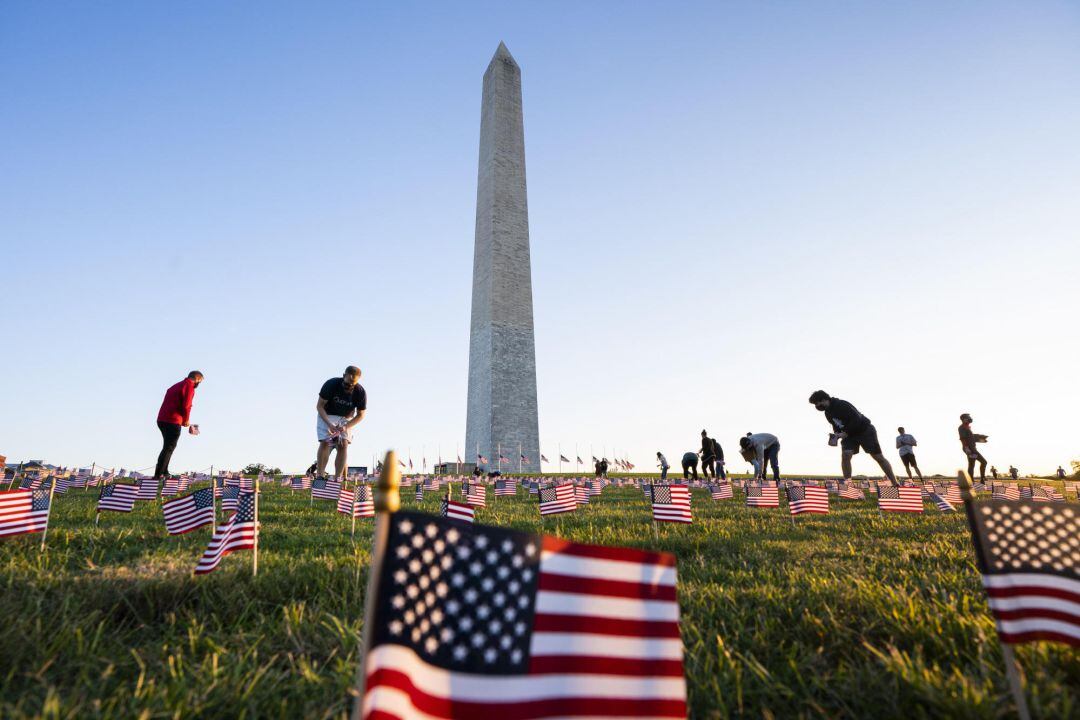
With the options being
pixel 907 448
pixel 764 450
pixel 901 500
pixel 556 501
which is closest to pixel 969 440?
pixel 907 448

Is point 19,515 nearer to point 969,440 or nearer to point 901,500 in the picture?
point 901,500

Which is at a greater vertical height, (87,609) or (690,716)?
(87,609)

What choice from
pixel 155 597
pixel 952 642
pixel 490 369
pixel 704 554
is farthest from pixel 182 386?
pixel 490 369

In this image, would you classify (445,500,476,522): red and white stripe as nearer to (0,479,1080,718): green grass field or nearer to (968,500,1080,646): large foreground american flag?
(0,479,1080,718): green grass field

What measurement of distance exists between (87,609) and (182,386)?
992cm

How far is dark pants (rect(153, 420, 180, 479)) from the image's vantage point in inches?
483

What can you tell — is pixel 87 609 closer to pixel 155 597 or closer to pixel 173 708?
pixel 155 597

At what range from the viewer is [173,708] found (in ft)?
7.75

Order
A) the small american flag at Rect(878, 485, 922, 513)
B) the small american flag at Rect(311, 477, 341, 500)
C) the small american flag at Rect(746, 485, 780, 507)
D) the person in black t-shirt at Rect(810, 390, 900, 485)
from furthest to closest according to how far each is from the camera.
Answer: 1. the person in black t-shirt at Rect(810, 390, 900, 485)
2. the small american flag at Rect(311, 477, 341, 500)
3. the small american flag at Rect(746, 485, 780, 507)
4. the small american flag at Rect(878, 485, 922, 513)

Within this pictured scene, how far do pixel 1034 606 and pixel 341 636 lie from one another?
3.39 m

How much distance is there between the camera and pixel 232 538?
4.49 meters

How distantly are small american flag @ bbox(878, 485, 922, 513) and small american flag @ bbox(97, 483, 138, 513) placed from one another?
37.9 feet

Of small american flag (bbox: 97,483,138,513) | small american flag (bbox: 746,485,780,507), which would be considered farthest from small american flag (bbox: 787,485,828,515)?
small american flag (bbox: 97,483,138,513)

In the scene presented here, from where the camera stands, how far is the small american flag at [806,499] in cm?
857
